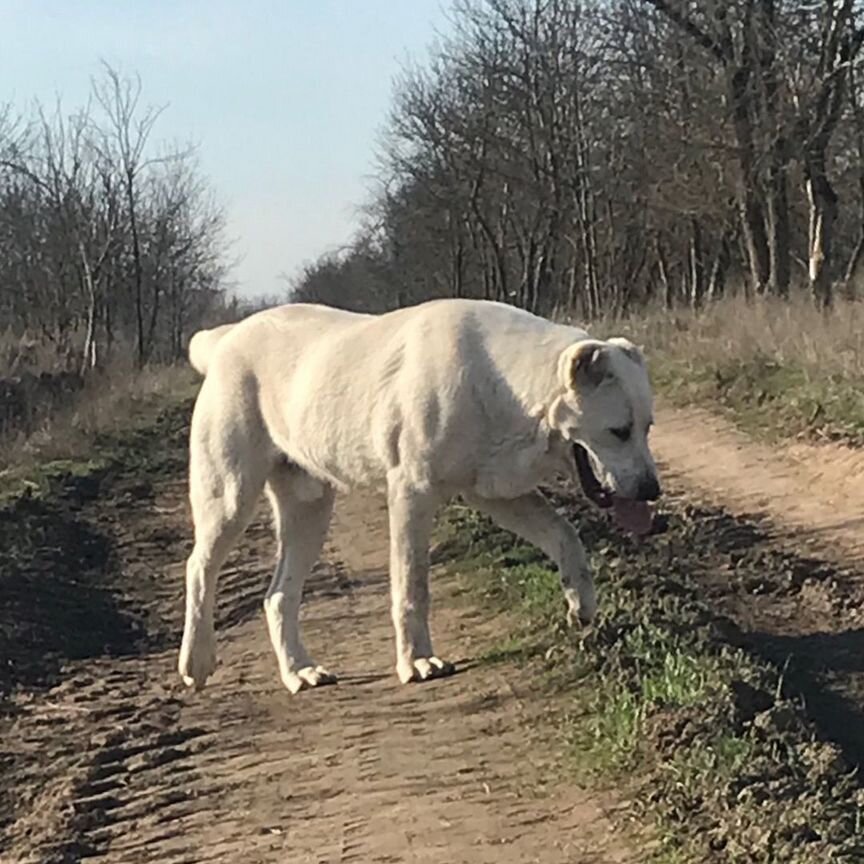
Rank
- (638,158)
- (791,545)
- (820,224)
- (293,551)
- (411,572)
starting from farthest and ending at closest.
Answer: (638,158), (820,224), (791,545), (293,551), (411,572)

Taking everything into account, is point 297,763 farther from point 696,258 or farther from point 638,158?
point 696,258

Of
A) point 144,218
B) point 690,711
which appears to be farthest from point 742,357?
point 144,218

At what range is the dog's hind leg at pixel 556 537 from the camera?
6.98m

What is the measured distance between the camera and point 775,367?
52.7 feet

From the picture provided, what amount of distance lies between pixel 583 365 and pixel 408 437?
85 centimetres

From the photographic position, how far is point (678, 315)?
26828 millimetres

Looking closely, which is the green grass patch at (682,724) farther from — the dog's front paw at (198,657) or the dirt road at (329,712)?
the dog's front paw at (198,657)

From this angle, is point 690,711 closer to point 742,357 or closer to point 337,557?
point 337,557

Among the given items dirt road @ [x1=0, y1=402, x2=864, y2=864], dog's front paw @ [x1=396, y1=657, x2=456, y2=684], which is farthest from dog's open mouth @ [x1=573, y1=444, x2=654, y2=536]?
dog's front paw @ [x1=396, y1=657, x2=456, y2=684]

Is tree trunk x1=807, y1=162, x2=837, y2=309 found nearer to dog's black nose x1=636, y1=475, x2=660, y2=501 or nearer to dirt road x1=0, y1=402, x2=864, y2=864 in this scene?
dirt road x1=0, y1=402, x2=864, y2=864

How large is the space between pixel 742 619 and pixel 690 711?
2286mm

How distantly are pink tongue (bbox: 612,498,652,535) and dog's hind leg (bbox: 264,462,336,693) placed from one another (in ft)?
5.32

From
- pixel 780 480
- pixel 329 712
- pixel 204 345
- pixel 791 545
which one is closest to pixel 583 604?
pixel 329 712

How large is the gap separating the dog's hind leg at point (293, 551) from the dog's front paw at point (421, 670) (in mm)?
452
